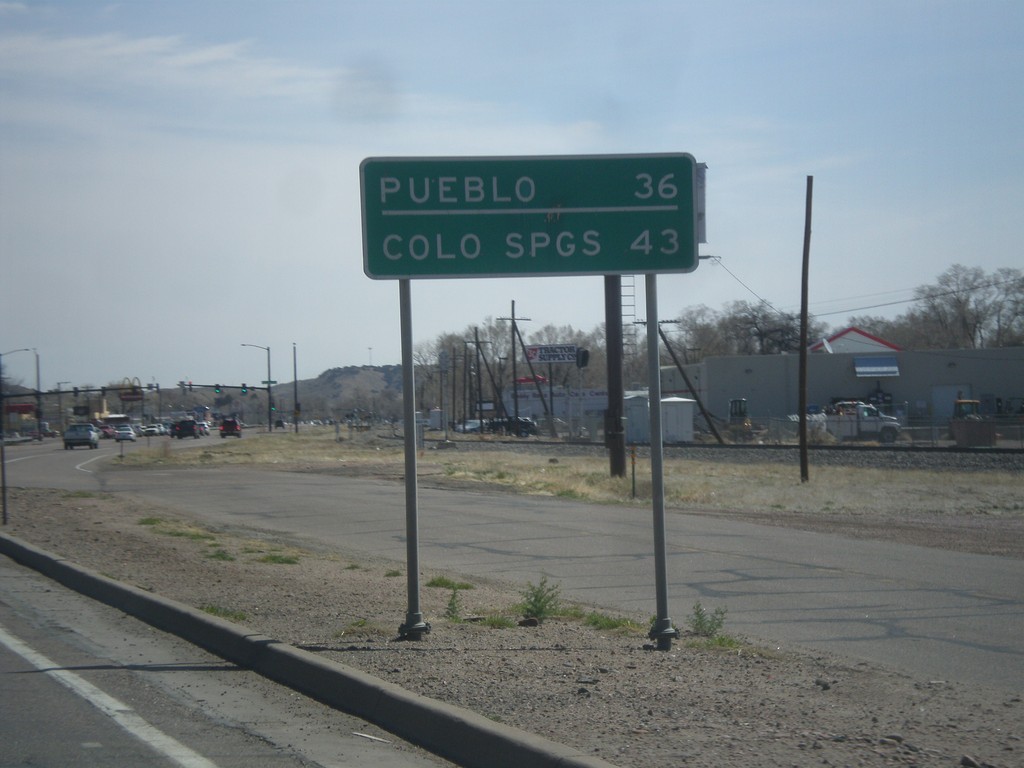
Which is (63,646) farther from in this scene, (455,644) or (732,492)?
(732,492)

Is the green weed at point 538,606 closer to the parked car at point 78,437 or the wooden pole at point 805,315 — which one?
the wooden pole at point 805,315

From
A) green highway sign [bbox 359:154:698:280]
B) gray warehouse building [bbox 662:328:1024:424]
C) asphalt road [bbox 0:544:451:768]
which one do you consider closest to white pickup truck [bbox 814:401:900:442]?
gray warehouse building [bbox 662:328:1024:424]

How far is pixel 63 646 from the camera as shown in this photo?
29.5 feet

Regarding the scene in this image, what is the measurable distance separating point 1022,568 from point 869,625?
228 inches

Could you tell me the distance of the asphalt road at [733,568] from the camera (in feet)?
32.2

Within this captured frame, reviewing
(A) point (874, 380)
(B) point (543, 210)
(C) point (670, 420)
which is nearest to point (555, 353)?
(A) point (874, 380)

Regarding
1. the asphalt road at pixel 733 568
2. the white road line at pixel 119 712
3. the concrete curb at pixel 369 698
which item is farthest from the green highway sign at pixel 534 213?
the white road line at pixel 119 712

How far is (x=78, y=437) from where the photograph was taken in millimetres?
73625

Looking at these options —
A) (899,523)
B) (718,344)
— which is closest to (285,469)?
(899,523)

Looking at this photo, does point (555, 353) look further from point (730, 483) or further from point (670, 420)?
point (730, 483)

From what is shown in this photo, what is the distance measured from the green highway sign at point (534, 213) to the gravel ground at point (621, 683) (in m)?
3.23

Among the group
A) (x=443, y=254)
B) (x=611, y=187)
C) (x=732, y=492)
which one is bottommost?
(x=732, y=492)

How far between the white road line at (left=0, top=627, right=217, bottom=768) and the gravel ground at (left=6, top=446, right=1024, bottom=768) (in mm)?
1542

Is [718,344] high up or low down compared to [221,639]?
up
